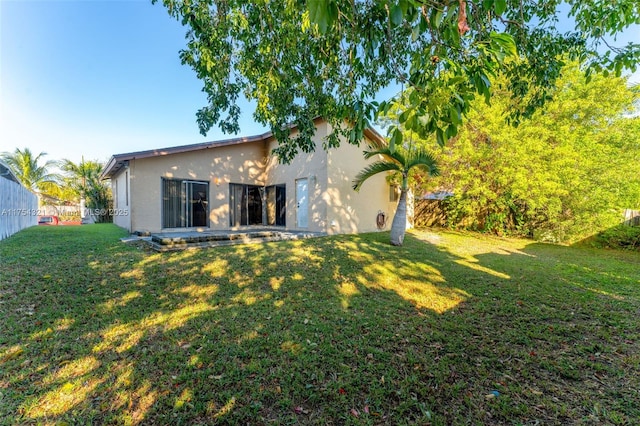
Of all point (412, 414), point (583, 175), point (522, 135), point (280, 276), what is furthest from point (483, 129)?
point (412, 414)

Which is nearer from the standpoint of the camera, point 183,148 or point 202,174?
point 183,148

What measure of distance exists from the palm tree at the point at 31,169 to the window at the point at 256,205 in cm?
1872

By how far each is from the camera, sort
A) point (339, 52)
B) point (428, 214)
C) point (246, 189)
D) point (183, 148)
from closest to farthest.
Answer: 1. point (339, 52)
2. point (183, 148)
3. point (246, 189)
4. point (428, 214)

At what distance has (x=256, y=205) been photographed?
12.6 metres

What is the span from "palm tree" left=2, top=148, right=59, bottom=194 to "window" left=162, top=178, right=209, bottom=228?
1769 cm

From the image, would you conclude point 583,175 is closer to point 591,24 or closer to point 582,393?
point 591,24

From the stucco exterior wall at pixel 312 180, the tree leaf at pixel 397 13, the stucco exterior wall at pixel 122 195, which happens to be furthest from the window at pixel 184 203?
the tree leaf at pixel 397 13

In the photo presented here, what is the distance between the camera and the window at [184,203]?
10164 millimetres

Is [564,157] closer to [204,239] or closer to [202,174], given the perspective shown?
[204,239]

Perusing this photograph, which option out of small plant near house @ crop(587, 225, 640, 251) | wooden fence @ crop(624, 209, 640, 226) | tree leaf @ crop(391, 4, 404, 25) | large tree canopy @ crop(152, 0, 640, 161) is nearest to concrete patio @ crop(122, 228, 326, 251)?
large tree canopy @ crop(152, 0, 640, 161)

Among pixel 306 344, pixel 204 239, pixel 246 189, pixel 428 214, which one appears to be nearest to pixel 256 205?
pixel 246 189

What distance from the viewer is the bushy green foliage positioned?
9.66 m

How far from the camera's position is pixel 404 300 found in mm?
4488

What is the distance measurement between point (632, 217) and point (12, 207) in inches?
875
